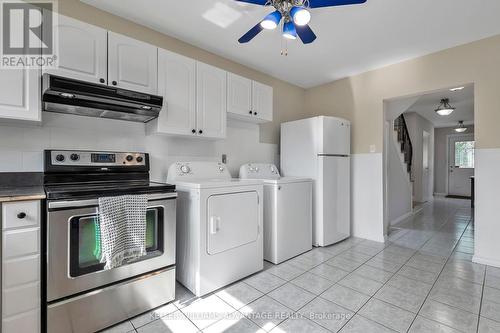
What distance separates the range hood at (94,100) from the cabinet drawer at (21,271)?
105 centimetres

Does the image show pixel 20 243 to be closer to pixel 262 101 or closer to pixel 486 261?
pixel 262 101

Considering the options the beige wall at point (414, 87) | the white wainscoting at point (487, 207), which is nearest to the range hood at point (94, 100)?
the beige wall at point (414, 87)

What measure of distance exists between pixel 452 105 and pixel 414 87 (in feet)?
10.8

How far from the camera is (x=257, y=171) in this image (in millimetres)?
3096

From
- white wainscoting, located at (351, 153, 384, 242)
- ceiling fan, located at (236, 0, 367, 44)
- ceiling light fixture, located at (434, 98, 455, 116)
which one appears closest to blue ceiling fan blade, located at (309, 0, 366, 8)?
ceiling fan, located at (236, 0, 367, 44)

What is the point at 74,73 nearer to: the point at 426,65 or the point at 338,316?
the point at 338,316

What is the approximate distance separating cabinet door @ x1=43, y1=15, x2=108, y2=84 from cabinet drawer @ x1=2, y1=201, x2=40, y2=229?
0.95 m

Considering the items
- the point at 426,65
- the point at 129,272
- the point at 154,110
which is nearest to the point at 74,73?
the point at 154,110

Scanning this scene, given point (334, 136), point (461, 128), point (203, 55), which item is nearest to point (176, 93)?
point (203, 55)

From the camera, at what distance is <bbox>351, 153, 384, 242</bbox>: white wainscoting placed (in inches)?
130

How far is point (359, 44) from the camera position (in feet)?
8.90

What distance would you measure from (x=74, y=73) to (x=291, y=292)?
2418mm

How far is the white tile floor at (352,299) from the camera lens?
160 cm

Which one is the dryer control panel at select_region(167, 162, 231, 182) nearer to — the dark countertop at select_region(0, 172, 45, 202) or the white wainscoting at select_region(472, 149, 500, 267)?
the dark countertop at select_region(0, 172, 45, 202)
